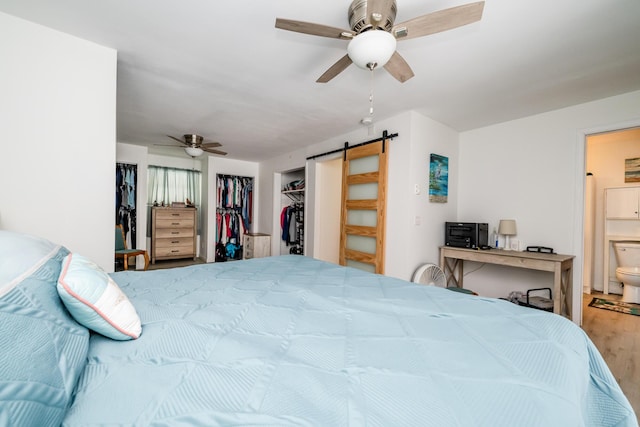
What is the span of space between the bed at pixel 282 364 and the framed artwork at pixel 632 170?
4548 mm

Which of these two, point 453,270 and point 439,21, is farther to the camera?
point 453,270

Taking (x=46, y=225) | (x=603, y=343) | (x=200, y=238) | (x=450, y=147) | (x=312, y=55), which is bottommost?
(x=603, y=343)

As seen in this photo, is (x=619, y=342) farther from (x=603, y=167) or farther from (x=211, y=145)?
(x=211, y=145)

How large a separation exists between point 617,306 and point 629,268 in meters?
0.60

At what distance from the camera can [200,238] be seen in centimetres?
577

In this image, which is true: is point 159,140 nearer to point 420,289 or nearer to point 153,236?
point 153,236

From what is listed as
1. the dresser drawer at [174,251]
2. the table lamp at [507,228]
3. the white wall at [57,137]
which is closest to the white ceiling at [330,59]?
the white wall at [57,137]

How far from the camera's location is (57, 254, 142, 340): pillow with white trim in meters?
0.73

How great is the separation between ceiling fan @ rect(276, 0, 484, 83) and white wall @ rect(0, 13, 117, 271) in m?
1.52

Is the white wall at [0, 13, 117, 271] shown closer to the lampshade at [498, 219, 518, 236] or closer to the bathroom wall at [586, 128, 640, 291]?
the lampshade at [498, 219, 518, 236]

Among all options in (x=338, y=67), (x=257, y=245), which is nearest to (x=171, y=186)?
(x=257, y=245)

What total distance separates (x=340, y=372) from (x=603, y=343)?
9.78 feet

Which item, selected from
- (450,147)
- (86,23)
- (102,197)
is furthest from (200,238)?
(450,147)

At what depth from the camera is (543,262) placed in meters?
2.55
